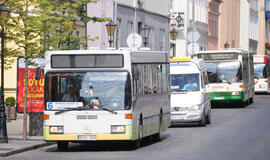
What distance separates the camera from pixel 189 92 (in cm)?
3061

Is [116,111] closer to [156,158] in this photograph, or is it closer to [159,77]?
[156,158]

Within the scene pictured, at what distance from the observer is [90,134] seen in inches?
804

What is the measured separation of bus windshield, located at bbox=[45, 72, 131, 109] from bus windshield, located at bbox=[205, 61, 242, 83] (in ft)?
78.7

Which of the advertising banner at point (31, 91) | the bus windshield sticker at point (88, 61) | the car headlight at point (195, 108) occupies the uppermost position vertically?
the bus windshield sticker at point (88, 61)

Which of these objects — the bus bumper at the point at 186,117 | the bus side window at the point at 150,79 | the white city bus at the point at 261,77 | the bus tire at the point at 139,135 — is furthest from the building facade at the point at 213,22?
the bus tire at the point at 139,135

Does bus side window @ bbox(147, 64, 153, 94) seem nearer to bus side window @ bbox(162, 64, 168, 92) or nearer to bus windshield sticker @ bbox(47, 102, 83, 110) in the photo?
bus side window @ bbox(162, 64, 168, 92)

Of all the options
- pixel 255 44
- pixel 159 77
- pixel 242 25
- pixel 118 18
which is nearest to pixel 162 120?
pixel 159 77

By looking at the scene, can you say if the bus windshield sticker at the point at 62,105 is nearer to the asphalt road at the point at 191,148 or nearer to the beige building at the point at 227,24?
the asphalt road at the point at 191,148

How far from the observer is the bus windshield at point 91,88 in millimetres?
20516

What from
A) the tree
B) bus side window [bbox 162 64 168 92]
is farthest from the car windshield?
the tree

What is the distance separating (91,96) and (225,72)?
2466cm

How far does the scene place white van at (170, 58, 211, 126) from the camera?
30.2 metres

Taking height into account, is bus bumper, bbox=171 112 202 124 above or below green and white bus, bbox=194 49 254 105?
below

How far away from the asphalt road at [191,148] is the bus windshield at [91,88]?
1.21 m
